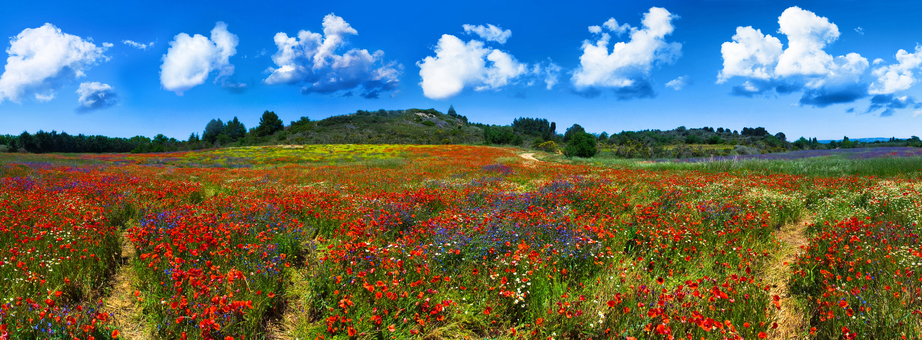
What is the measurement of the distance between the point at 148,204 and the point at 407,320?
8008 mm

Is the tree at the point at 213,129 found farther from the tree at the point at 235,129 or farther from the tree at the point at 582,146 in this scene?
the tree at the point at 582,146

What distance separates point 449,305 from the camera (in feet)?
12.9

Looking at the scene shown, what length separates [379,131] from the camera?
124m

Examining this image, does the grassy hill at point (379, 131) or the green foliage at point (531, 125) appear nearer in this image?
the grassy hill at point (379, 131)

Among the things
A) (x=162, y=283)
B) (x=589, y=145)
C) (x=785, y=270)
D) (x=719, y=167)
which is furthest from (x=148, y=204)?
(x=589, y=145)

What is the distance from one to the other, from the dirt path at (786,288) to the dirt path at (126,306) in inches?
259

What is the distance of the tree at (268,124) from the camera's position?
337ft

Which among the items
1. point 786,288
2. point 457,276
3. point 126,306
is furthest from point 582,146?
point 126,306

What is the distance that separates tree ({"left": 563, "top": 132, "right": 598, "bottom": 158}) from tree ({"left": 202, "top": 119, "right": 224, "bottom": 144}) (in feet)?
362

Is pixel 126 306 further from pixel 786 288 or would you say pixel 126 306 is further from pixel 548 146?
pixel 548 146

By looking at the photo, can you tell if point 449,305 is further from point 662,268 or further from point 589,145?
point 589,145

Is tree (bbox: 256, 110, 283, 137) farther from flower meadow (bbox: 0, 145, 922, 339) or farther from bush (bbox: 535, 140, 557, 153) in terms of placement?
flower meadow (bbox: 0, 145, 922, 339)

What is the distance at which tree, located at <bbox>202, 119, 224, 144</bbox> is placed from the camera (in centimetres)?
10922

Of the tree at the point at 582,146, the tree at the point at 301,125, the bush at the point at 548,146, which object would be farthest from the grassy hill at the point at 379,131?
the tree at the point at 582,146
